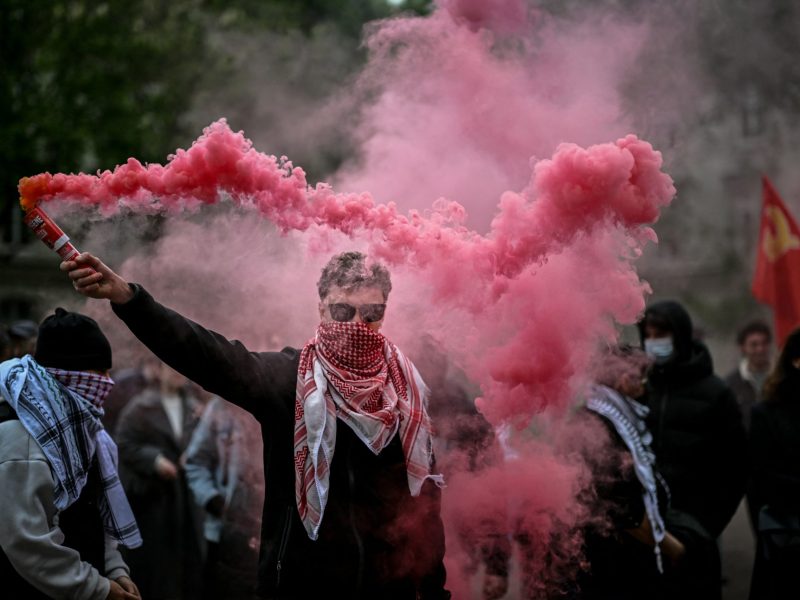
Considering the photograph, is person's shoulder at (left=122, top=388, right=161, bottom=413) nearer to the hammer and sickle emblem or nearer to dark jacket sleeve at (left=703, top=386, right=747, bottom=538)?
dark jacket sleeve at (left=703, top=386, right=747, bottom=538)

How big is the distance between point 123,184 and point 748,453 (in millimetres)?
3866

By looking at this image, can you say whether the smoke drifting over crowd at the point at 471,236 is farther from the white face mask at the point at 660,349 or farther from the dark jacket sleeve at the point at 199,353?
the white face mask at the point at 660,349

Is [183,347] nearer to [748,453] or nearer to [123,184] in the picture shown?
[123,184]

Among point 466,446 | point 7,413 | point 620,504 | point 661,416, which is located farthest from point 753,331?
point 7,413

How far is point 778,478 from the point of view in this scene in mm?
5672

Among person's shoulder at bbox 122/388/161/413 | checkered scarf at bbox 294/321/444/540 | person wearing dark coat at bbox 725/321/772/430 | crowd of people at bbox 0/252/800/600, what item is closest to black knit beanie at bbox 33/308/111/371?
crowd of people at bbox 0/252/800/600

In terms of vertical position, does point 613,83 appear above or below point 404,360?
above

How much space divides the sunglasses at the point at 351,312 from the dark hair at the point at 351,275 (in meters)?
0.07

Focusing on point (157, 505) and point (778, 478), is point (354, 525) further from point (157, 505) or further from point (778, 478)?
point (157, 505)

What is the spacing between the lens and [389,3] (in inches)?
962

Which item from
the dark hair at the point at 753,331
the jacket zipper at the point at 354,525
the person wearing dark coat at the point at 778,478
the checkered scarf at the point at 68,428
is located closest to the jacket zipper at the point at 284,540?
the jacket zipper at the point at 354,525

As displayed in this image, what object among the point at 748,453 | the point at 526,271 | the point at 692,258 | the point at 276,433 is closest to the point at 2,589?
the point at 276,433

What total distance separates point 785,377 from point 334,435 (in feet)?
11.2

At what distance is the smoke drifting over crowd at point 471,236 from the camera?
153 inches
